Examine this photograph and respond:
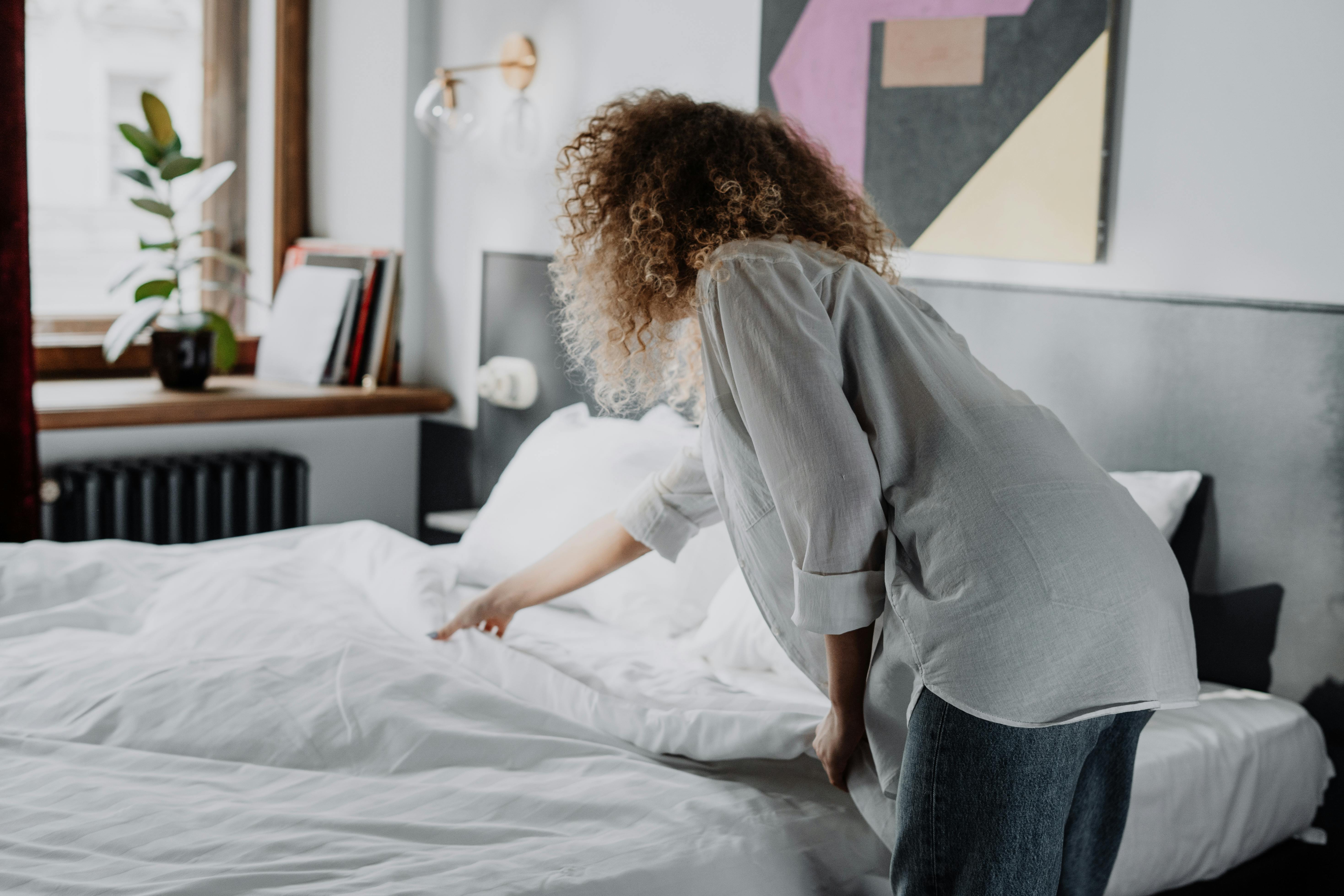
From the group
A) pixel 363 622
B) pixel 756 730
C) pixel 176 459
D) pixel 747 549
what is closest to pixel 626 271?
pixel 747 549

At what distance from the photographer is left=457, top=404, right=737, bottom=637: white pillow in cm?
216

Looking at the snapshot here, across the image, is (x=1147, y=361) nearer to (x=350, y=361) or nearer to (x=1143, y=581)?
(x=1143, y=581)

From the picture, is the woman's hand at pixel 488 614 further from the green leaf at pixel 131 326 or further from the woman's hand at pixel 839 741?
the green leaf at pixel 131 326

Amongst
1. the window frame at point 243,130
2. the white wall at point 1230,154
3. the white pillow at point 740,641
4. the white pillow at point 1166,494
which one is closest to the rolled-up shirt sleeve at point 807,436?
the white pillow at point 740,641

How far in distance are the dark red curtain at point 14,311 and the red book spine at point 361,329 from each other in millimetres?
867

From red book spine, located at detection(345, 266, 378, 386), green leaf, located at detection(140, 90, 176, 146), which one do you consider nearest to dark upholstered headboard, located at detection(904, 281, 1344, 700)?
red book spine, located at detection(345, 266, 378, 386)

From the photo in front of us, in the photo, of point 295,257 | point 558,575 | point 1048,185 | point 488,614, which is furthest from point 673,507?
point 295,257

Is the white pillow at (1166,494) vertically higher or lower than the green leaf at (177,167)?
lower

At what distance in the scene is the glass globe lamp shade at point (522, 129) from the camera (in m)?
3.08

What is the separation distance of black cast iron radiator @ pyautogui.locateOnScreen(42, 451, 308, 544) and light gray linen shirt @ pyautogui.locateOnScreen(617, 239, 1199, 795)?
225cm

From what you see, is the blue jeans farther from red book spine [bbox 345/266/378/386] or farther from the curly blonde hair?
red book spine [bbox 345/266/378/386]

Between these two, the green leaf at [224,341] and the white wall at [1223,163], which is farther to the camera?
the green leaf at [224,341]

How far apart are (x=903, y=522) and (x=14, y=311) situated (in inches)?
95.3

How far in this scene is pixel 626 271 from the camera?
51.3 inches
